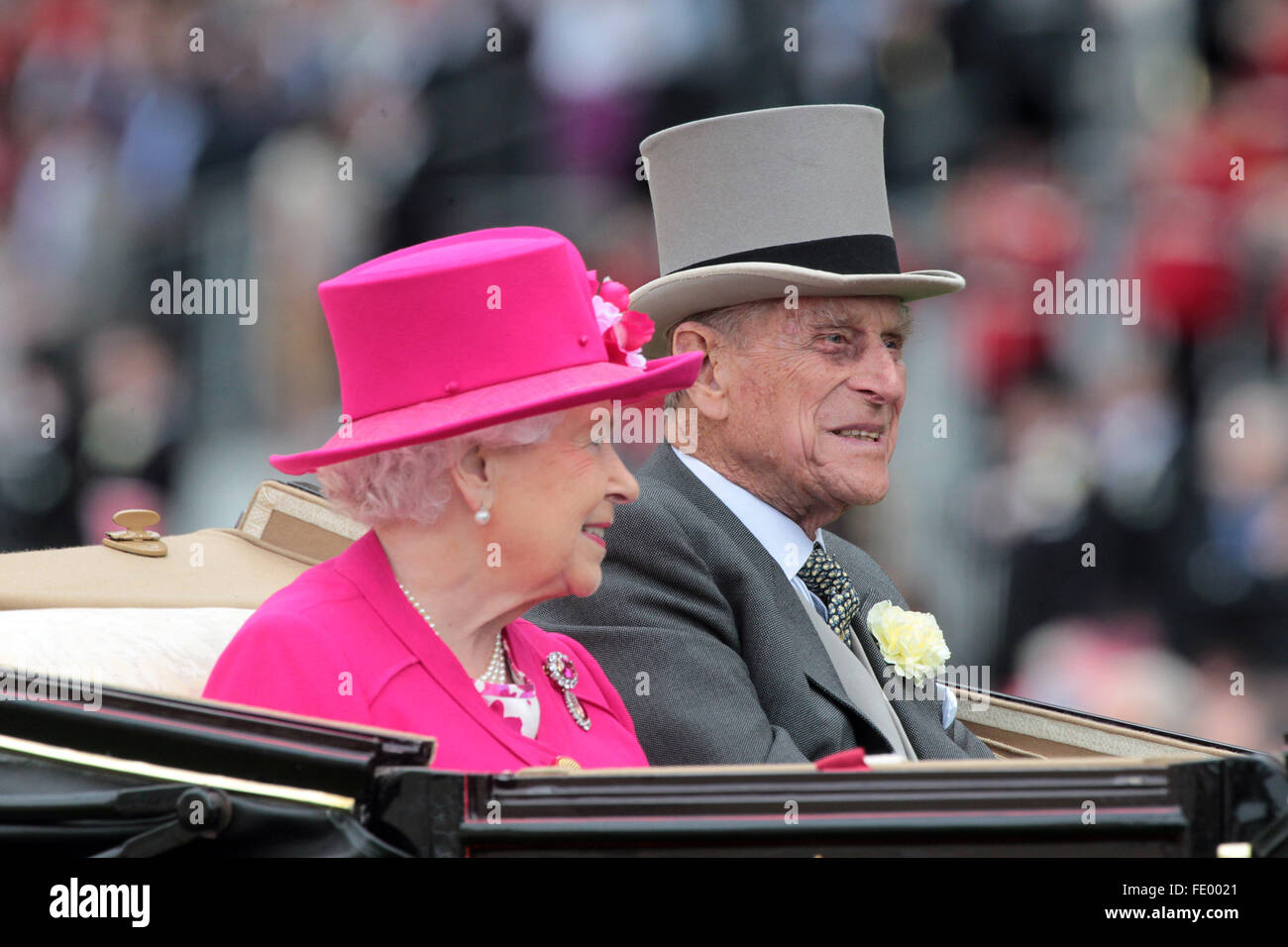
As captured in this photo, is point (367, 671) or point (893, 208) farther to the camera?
point (893, 208)

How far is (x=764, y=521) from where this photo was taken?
2770 millimetres

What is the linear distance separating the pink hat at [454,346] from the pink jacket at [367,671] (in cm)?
16

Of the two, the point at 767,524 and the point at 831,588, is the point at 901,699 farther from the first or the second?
the point at 767,524

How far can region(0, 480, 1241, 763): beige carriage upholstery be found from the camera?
2.26 meters

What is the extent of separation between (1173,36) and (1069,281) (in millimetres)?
812

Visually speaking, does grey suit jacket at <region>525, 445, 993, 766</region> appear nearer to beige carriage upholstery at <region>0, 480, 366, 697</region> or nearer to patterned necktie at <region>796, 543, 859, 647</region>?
patterned necktie at <region>796, 543, 859, 647</region>

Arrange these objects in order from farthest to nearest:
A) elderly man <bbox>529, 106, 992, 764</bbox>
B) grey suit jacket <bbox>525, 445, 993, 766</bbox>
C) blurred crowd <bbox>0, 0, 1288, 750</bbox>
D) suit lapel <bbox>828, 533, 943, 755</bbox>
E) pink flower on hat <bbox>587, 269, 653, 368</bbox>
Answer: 1. blurred crowd <bbox>0, 0, 1288, 750</bbox>
2. suit lapel <bbox>828, 533, 943, 755</bbox>
3. elderly man <bbox>529, 106, 992, 764</bbox>
4. grey suit jacket <bbox>525, 445, 993, 766</bbox>
5. pink flower on hat <bbox>587, 269, 653, 368</bbox>

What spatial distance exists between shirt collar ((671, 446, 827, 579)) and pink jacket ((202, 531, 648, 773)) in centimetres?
73

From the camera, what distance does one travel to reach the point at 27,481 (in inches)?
189

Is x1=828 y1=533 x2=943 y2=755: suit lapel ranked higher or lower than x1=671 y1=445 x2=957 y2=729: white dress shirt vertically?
lower

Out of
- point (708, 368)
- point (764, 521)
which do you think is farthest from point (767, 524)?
point (708, 368)

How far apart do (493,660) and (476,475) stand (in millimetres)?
251

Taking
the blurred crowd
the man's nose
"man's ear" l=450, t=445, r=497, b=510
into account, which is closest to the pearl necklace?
"man's ear" l=450, t=445, r=497, b=510

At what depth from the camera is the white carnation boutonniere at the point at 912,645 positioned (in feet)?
9.14
